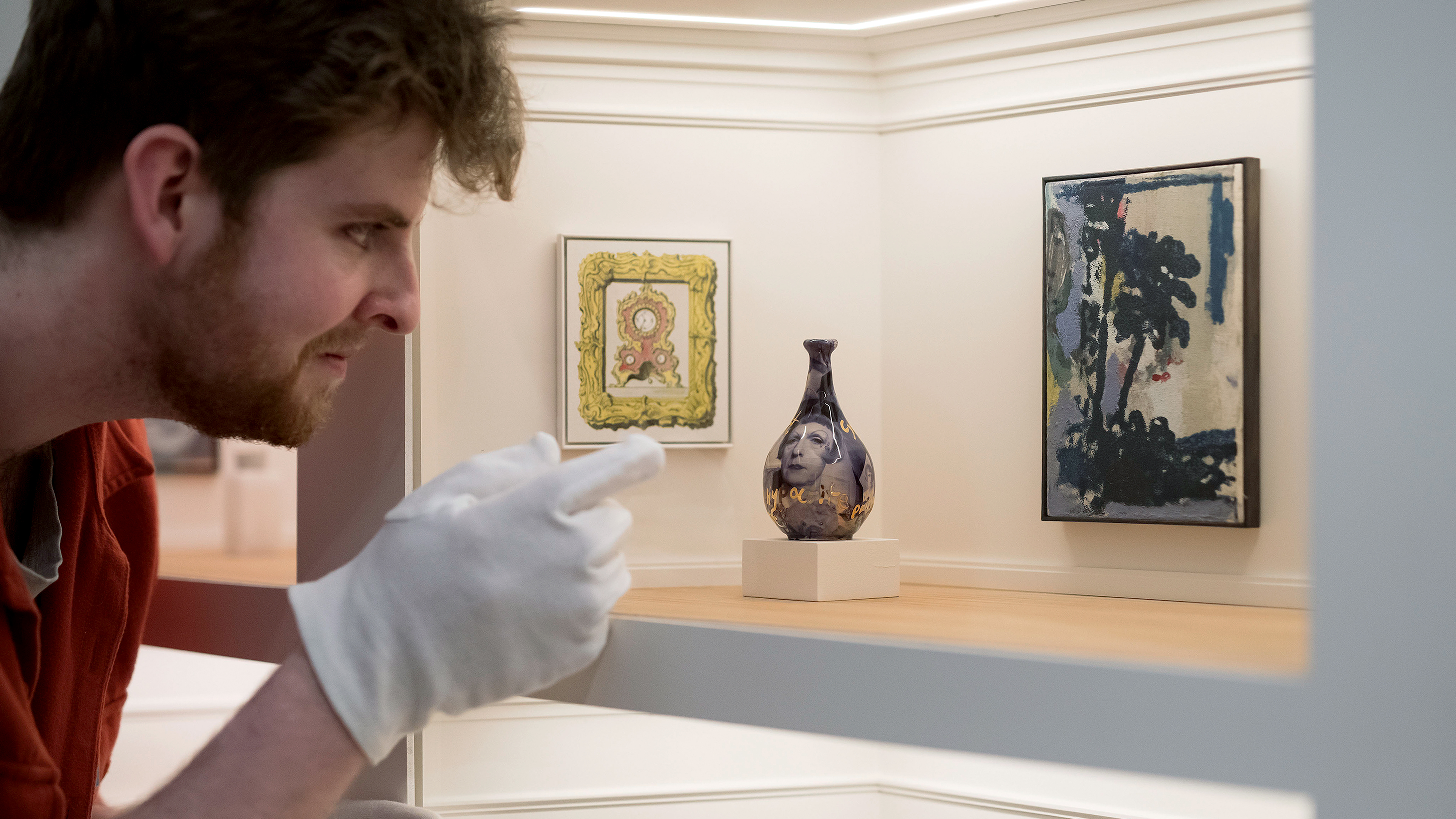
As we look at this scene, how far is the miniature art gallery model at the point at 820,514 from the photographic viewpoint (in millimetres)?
1020

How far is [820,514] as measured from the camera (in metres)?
1.06

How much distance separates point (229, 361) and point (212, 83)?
18 cm

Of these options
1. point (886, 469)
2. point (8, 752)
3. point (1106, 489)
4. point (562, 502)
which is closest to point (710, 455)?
point (886, 469)

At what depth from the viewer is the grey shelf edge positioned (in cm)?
55

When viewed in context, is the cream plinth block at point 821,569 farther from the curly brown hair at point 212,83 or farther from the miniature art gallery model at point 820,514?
the curly brown hair at point 212,83

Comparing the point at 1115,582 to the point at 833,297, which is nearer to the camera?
the point at 1115,582

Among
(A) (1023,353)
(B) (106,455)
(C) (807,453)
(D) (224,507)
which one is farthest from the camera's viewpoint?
(D) (224,507)

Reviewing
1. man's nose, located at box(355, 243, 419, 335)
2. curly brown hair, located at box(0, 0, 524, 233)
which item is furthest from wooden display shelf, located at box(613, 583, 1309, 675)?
curly brown hair, located at box(0, 0, 524, 233)

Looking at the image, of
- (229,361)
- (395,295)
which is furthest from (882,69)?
(229,361)

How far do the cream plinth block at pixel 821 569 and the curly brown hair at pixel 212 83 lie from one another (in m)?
0.49

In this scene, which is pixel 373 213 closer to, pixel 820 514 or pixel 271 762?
pixel 271 762

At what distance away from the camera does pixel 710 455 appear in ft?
4.22

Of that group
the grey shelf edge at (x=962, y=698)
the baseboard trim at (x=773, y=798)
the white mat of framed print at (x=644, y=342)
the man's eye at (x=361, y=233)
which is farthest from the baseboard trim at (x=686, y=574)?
the man's eye at (x=361, y=233)

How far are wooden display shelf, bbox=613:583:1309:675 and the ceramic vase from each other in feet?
0.27
